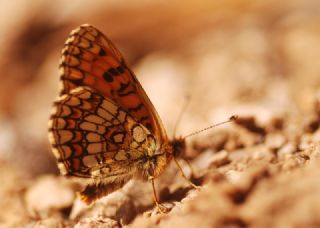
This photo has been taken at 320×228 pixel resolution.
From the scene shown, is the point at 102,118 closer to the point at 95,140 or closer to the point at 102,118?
the point at 102,118

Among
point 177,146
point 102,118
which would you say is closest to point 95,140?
point 102,118

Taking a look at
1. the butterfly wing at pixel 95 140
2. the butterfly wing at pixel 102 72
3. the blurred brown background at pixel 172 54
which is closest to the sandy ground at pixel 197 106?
the blurred brown background at pixel 172 54

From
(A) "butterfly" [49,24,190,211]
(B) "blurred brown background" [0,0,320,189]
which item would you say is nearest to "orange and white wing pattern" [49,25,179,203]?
(A) "butterfly" [49,24,190,211]

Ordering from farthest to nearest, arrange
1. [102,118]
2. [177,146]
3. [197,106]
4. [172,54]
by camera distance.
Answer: [172,54], [197,106], [177,146], [102,118]

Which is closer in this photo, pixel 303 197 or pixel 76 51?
pixel 303 197

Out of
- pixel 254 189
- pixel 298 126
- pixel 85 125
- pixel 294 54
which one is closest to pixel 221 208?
pixel 254 189

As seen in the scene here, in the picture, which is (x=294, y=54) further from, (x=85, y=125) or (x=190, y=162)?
(x=85, y=125)
